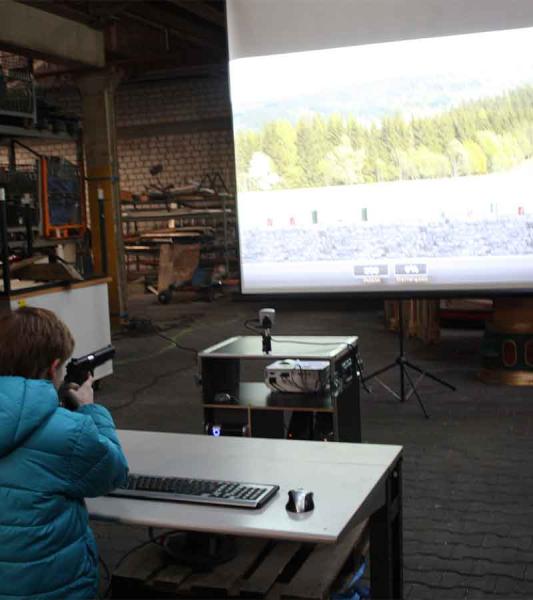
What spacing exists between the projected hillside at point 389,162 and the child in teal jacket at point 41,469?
7.36 ft

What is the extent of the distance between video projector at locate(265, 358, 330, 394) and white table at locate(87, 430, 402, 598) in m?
1.23

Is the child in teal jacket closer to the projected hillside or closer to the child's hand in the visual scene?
the child's hand

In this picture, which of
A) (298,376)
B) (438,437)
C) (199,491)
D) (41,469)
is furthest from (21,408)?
(438,437)

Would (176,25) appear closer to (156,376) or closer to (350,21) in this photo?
(156,376)

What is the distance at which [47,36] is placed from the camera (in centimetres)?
739

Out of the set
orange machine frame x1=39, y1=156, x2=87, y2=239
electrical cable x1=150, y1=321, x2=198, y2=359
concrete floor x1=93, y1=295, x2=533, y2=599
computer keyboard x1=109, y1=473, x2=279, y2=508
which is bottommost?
concrete floor x1=93, y1=295, x2=533, y2=599

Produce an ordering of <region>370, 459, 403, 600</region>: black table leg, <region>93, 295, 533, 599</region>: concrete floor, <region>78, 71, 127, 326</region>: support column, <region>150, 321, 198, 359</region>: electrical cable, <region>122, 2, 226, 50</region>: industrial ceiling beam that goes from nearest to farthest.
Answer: <region>370, 459, 403, 600</region>: black table leg
<region>93, 295, 533, 599</region>: concrete floor
<region>150, 321, 198, 359</region>: electrical cable
<region>122, 2, 226, 50</region>: industrial ceiling beam
<region>78, 71, 127, 326</region>: support column

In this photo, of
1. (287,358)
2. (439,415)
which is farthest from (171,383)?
(287,358)

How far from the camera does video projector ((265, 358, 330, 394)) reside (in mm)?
3461

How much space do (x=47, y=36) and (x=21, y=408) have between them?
6.64 meters

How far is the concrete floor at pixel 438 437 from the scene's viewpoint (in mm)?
2818

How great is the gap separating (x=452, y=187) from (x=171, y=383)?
308 cm

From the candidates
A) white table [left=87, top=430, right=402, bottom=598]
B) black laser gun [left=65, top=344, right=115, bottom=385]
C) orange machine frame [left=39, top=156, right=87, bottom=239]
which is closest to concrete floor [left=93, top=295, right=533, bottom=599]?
white table [left=87, top=430, right=402, bottom=598]

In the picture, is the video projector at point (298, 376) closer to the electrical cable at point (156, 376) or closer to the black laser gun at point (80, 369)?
the black laser gun at point (80, 369)
